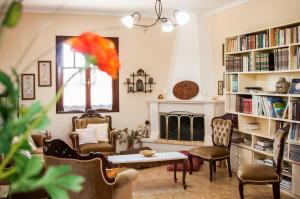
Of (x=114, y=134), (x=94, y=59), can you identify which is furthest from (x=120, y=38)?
(x=94, y=59)

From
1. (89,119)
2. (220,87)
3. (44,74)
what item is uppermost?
(44,74)

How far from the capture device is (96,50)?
758mm

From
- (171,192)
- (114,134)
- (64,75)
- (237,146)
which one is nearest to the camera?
(171,192)

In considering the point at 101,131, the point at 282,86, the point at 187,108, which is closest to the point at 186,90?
the point at 187,108

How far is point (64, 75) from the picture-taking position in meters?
7.35

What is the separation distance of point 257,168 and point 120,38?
407cm

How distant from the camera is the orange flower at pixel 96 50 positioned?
0.76 meters

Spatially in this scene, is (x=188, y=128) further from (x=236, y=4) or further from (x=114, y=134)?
(x=236, y=4)

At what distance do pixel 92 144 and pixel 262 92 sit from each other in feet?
9.89

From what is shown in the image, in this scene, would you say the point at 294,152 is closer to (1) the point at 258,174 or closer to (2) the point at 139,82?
(1) the point at 258,174

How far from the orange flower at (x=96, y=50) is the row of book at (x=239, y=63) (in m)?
5.39

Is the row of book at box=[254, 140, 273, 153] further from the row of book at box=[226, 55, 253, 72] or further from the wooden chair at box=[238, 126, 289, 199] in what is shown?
the row of book at box=[226, 55, 253, 72]

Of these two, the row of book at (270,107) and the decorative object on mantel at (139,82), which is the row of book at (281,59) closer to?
the row of book at (270,107)

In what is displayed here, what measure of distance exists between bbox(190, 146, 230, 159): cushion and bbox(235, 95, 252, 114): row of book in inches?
29.0
